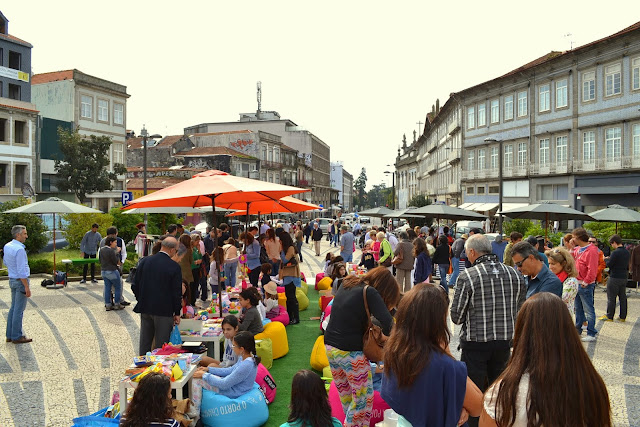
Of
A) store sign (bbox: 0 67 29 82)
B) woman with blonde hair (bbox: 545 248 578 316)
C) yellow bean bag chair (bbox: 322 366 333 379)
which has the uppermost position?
store sign (bbox: 0 67 29 82)

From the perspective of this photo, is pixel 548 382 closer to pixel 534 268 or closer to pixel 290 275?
pixel 534 268

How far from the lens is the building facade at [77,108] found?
38719mm

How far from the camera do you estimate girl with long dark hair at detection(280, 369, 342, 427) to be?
3645 millimetres

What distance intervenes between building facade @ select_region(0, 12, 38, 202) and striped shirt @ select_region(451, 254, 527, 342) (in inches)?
1358

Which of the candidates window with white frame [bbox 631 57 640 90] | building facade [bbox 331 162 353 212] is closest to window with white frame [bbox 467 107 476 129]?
window with white frame [bbox 631 57 640 90]

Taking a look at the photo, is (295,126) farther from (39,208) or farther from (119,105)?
(39,208)

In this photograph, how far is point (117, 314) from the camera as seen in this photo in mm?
11352

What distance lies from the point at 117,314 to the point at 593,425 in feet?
35.3

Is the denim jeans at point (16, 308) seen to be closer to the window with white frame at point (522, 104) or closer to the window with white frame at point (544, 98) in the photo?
the window with white frame at point (544, 98)

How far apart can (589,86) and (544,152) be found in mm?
5323

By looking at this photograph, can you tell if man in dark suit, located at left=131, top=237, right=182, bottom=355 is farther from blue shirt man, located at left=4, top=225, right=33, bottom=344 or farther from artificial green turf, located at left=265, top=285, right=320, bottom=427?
blue shirt man, located at left=4, top=225, right=33, bottom=344

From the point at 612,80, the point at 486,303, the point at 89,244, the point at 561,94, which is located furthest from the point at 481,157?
the point at 486,303

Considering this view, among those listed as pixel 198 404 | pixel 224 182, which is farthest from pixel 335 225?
pixel 198 404

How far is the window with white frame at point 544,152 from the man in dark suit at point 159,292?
3399 cm
